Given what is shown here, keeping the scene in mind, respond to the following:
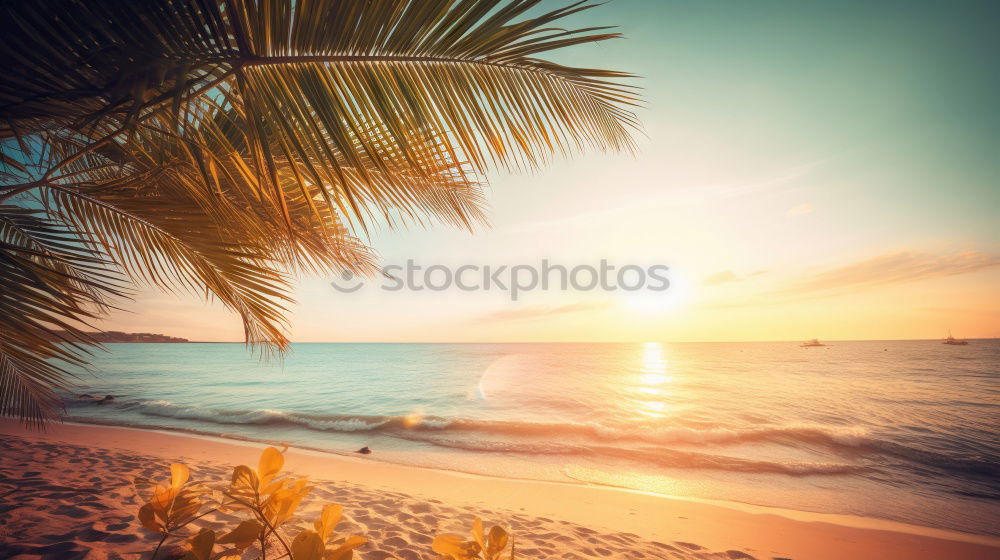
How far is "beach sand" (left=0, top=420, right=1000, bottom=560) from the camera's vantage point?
10.0 feet

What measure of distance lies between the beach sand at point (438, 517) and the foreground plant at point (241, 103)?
5.95 feet

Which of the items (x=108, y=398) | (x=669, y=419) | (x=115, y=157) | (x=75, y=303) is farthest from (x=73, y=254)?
(x=108, y=398)

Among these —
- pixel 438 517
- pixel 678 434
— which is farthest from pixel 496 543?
pixel 678 434

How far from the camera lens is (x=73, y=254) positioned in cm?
188

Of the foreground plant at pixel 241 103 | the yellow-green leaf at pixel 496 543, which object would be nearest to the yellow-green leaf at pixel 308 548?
the yellow-green leaf at pixel 496 543

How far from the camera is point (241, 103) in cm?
146

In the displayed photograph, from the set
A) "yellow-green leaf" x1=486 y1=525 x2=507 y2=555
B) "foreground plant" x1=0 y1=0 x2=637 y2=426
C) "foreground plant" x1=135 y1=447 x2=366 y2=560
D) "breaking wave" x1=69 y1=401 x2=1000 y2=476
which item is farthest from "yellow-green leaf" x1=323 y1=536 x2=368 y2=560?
"breaking wave" x1=69 y1=401 x2=1000 y2=476

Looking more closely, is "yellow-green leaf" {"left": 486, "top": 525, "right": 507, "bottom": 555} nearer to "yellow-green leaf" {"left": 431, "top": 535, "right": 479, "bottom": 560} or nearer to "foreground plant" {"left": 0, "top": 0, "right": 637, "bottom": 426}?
"yellow-green leaf" {"left": 431, "top": 535, "right": 479, "bottom": 560}

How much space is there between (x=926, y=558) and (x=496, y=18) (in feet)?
23.0

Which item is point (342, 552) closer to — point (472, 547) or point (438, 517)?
point (472, 547)

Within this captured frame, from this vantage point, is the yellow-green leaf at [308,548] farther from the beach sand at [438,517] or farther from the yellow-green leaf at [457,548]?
the beach sand at [438,517]

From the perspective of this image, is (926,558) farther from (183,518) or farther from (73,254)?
(73,254)

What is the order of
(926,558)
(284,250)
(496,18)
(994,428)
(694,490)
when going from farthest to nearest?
(994,428) < (694,490) < (926,558) < (284,250) < (496,18)

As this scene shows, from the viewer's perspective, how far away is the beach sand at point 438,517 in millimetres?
3057
